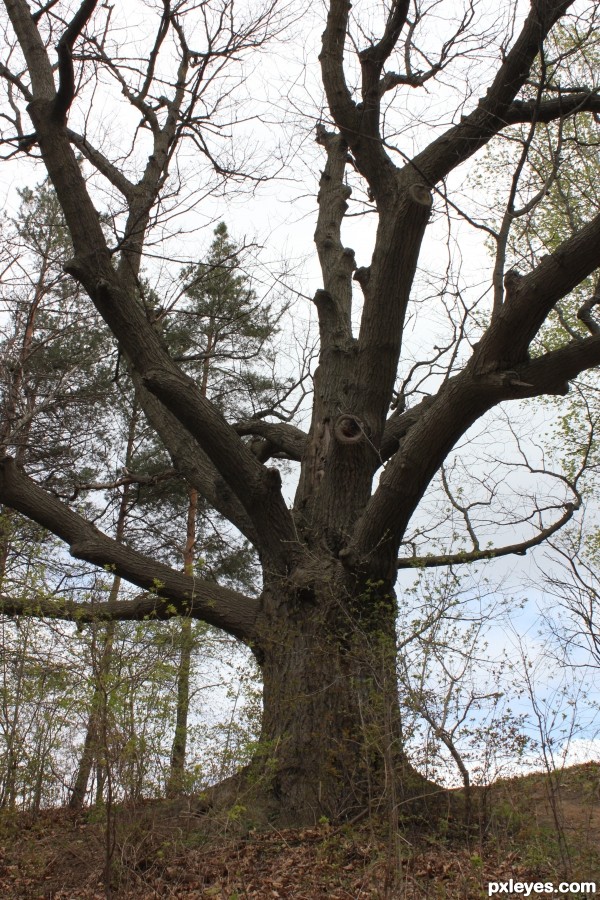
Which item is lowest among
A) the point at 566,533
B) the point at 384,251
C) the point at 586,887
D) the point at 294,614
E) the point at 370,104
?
the point at 586,887

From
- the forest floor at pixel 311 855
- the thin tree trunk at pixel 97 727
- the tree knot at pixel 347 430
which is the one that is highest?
the tree knot at pixel 347 430

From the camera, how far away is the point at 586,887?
3.58 metres

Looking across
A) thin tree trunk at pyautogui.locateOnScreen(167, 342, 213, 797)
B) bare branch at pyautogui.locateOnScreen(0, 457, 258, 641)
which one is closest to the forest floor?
thin tree trunk at pyautogui.locateOnScreen(167, 342, 213, 797)

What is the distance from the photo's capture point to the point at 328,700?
5359mm

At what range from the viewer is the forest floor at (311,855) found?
12.9ft

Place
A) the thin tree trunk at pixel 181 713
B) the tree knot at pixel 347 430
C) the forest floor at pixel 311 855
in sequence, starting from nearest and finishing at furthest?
the forest floor at pixel 311 855 < the thin tree trunk at pixel 181 713 < the tree knot at pixel 347 430

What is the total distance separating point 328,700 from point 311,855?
106 cm

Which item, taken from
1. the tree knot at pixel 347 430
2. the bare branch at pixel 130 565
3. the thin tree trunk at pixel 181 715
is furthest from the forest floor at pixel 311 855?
the tree knot at pixel 347 430

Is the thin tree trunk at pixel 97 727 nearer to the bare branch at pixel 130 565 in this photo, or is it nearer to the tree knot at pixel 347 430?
the bare branch at pixel 130 565

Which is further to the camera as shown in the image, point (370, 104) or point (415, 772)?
point (370, 104)

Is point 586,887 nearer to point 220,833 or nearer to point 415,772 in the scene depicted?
point 415,772

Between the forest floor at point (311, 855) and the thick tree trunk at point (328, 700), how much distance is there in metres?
0.25

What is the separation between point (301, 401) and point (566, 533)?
342 centimetres

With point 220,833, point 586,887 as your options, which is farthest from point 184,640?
point 586,887
